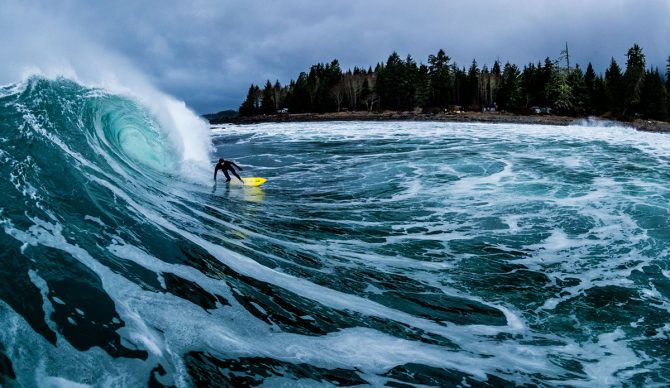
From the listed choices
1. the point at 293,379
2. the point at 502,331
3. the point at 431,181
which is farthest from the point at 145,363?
the point at 431,181

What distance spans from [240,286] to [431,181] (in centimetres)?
1201

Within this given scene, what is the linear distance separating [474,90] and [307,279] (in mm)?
94571

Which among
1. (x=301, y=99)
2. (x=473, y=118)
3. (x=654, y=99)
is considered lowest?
(x=473, y=118)

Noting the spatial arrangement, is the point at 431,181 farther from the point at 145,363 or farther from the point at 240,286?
the point at 145,363

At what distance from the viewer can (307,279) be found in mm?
7180

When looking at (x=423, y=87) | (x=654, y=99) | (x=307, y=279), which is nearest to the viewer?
(x=307, y=279)

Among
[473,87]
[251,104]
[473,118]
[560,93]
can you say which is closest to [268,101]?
[251,104]

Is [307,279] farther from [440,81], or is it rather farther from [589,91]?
[440,81]

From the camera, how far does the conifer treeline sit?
67438 millimetres

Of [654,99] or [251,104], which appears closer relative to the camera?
[654,99]

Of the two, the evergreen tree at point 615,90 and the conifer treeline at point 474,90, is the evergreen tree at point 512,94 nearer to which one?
the conifer treeline at point 474,90

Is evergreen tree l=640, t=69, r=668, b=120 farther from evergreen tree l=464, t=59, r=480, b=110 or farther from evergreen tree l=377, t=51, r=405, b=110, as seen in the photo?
evergreen tree l=377, t=51, r=405, b=110

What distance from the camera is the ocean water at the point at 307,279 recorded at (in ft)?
15.1

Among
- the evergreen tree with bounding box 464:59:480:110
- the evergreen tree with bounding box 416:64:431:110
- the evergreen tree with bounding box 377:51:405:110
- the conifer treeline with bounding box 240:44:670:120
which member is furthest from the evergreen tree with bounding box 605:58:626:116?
the evergreen tree with bounding box 377:51:405:110
